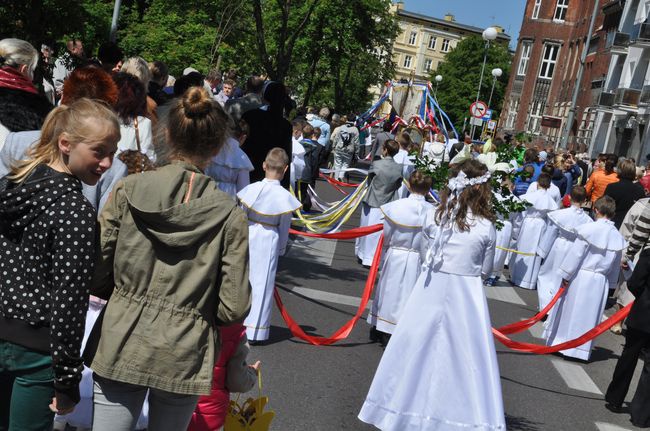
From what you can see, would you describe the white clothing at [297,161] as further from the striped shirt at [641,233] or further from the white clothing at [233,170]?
the white clothing at [233,170]

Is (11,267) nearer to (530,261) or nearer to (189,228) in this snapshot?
(189,228)

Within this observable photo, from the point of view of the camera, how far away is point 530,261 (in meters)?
14.5

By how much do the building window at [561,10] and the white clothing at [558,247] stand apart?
58207 millimetres

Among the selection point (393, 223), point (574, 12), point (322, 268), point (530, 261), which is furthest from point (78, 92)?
point (574, 12)

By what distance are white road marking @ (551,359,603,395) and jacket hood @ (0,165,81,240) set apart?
21.0ft

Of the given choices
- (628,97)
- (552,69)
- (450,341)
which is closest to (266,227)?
(450,341)

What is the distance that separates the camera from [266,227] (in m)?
8.17

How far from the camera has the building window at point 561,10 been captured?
221ft

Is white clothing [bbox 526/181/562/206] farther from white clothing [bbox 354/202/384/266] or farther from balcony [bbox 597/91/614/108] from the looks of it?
balcony [bbox 597/91/614/108]

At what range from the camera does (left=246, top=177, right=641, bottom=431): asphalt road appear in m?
6.57

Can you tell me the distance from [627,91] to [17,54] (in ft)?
140

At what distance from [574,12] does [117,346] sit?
67.9 m

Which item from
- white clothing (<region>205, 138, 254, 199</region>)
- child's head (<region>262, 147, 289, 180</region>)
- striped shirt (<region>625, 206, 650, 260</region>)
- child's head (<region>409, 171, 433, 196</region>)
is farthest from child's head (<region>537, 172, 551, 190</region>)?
white clothing (<region>205, 138, 254, 199</region>)

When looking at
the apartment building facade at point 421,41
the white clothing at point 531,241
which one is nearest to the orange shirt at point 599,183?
the white clothing at point 531,241
